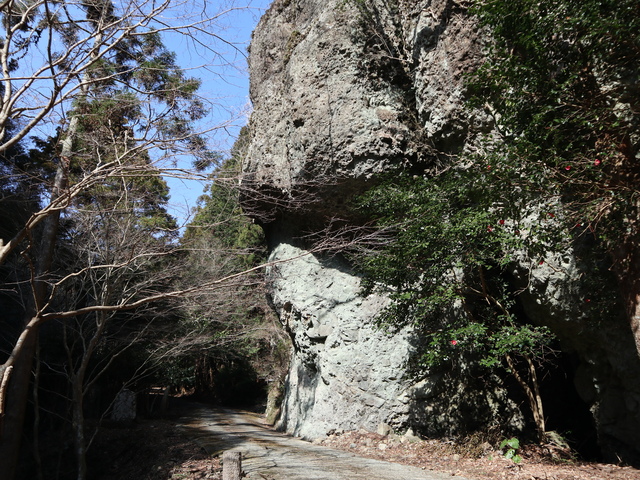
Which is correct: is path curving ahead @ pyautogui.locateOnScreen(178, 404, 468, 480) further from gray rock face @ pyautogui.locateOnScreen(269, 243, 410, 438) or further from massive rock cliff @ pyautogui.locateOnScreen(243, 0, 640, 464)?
massive rock cliff @ pyautogui.locateOnScreen(243, 0, 640, 464)

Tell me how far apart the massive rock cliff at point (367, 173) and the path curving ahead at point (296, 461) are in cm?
119

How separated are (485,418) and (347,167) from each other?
5.16 m

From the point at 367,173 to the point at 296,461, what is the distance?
502 cm

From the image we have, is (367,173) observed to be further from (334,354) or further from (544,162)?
(334,354)

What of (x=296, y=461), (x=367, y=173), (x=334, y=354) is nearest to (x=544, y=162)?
(x=367, y=173)

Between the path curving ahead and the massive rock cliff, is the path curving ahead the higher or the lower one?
the lower one

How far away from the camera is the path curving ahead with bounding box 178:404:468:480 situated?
520 cm

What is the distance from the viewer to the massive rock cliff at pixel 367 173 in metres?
6.48

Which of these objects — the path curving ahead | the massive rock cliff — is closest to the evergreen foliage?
the massive rock cliff

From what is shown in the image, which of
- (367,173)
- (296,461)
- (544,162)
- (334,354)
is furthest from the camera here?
(334,354)

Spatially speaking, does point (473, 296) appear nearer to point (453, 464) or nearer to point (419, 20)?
point (453, 464)

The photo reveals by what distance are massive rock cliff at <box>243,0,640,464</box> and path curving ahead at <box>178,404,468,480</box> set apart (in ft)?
3.91

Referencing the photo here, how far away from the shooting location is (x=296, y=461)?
6297 millimetres

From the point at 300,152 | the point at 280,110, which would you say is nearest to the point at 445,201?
the point at 300,152
